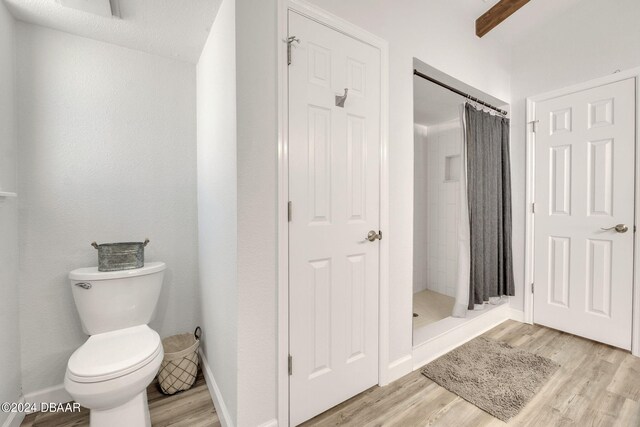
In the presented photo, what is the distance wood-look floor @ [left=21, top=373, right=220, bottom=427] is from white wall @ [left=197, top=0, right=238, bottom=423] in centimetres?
14

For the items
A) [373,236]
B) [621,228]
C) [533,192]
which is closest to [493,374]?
[373,236]

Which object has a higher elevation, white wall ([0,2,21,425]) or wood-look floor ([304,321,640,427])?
white wall ([0,2,21,425])

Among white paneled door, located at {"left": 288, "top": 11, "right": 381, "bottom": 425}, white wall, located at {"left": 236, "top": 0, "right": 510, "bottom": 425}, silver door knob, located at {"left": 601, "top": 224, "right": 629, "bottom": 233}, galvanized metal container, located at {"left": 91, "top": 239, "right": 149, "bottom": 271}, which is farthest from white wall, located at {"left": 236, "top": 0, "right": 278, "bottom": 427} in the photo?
silver door knob, located at {"left": 601, "top": 224, "right": 629, "bottom": 233}

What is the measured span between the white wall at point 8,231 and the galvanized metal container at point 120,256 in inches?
14.5

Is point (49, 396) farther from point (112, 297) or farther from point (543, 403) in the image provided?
point (543, 403)

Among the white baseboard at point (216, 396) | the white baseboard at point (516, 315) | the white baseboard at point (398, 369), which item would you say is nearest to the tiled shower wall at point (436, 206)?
the white baseboard at point (516, 315)

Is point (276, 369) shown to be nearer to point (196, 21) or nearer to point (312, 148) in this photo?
point (312, 148)

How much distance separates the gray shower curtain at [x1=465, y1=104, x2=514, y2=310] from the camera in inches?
94.8

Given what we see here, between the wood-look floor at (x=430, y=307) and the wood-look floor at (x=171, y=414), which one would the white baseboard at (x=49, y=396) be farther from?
the wood-look floor at (x=430, y=307)

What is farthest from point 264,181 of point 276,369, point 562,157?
point 562,157

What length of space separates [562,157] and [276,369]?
2993 millimetres

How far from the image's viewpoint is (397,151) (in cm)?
190

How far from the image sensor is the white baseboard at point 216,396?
1.42m

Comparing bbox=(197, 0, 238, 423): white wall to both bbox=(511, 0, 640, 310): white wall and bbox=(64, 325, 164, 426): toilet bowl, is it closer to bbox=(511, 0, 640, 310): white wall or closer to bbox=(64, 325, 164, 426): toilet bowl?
bbox=(64, 325, 164, 426): toilet bowl
